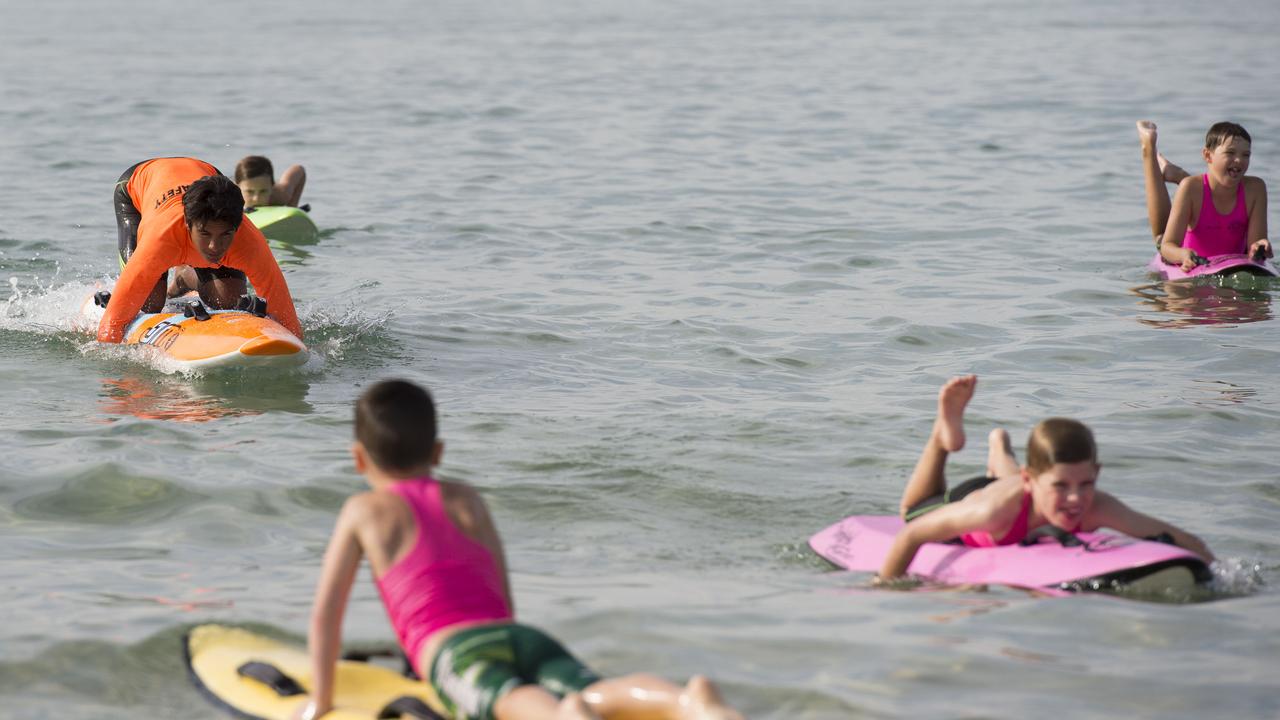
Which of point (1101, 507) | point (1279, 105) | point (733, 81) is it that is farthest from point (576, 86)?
point (1101, 507)

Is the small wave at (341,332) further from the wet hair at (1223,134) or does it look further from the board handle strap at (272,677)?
the wet hair at (1223,134)

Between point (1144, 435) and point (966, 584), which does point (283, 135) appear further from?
point (966, 584)

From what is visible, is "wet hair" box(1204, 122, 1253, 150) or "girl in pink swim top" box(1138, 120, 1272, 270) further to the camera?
"girl in pink swim top" box(1138, 120, 1272, 270)

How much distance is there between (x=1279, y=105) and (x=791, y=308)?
14.1 metres

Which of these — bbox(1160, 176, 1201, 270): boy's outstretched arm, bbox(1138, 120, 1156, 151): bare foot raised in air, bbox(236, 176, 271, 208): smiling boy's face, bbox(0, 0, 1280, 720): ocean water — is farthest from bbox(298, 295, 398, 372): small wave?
bbox(1160, 176, 1201, 270): boy's outstretched arm

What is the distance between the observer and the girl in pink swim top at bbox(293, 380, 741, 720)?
366 cm

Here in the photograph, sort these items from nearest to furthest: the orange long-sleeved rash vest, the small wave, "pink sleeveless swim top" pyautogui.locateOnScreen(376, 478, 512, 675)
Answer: "pink sleeveless swim top" pyautogui.locateOnScreen(376, 478, 512, 675) → the orange long-sleeved rash vest → the small wave

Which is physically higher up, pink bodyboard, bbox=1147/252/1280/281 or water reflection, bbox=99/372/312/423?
pink bodyboard, bbox=1147/252/1280/281

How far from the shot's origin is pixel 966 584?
16.7 feet

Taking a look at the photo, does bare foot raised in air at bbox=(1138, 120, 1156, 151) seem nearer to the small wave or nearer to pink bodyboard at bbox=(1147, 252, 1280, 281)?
pink bodyboard at bbox=(1147, 252, 1280, 281)

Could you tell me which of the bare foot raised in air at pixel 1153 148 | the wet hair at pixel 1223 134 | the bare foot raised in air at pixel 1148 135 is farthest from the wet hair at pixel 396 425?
the wet hair at pixel 1223 134

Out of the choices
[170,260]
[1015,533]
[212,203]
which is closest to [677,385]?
[212,203]

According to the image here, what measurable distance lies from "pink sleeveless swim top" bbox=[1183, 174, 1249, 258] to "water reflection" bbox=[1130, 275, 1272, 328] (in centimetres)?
21

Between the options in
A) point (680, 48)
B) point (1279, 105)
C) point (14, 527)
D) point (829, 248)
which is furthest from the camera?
point (680, 48)
